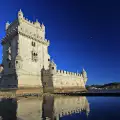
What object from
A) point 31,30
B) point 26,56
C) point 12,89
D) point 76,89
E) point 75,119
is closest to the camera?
point 75,119

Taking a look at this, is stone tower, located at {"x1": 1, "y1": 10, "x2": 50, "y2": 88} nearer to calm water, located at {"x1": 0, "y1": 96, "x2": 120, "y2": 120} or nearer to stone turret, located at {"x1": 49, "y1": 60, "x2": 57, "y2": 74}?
stone turret, located at {"x1": 49, "y1": 60, "x2": 57, "y2": 74}

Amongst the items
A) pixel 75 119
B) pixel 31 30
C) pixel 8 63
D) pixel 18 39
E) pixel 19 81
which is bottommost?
pixel 75 119

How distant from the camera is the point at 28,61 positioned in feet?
165

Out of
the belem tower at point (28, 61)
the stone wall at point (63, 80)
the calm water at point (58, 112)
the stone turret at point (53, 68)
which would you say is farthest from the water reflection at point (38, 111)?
the stone wall at point (63, 80)

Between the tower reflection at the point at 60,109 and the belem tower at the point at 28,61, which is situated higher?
the belem tower at the point at 28,61

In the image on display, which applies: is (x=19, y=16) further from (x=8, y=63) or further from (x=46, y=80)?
(x=46, y=80)

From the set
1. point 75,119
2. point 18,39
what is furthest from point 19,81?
point 75,119

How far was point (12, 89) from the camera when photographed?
1810 inches

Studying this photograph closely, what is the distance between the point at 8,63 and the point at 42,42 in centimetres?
1238

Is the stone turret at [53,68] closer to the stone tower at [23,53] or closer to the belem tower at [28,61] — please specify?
the belem tower at [28,61]

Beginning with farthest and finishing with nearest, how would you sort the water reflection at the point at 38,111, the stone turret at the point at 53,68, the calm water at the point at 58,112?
the stone turret at the point at 53,68
the water reflection at the point at 38,111
the calm water at the point at 58,112

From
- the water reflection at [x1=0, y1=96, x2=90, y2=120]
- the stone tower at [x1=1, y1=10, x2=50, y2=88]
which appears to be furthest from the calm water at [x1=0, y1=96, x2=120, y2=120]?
the stone tower at [x1=1, y1=10, x2=50, y2=88]

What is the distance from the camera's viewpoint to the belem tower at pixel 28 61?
4806 centimetres

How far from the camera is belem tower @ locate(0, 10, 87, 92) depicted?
4806 centimetres
